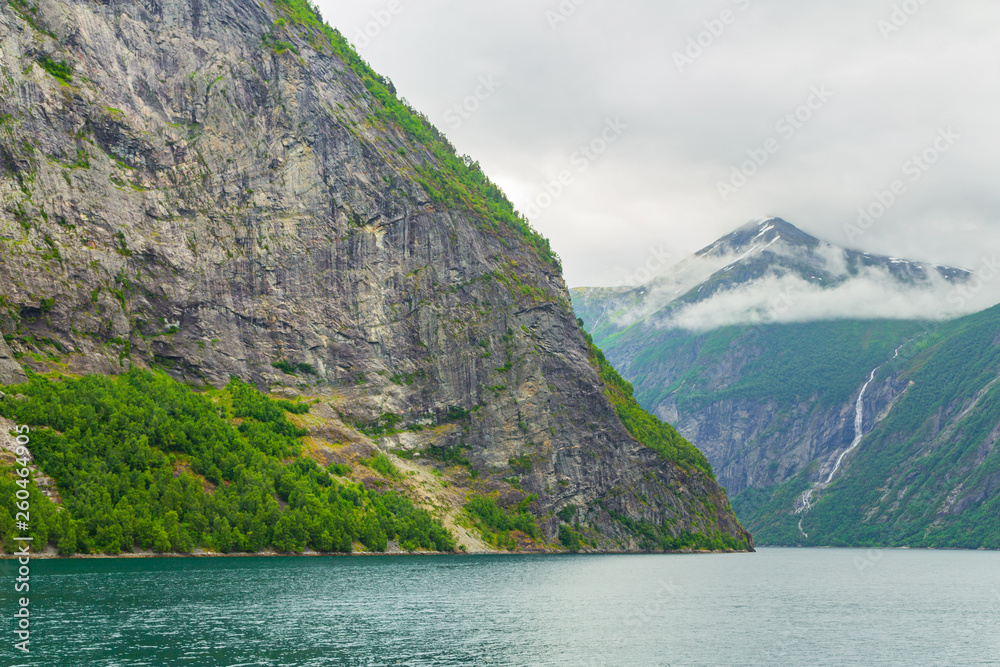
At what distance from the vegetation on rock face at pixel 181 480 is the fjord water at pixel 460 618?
22.6 feet

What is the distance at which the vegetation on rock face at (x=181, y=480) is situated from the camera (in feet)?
Result: 354

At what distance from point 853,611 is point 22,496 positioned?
9776cm

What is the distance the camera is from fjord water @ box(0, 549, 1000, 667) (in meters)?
57.0

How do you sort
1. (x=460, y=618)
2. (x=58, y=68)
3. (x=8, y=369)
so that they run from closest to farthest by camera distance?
(x=460, y=618)
(x=8, y=369)
(x=58, y=68)

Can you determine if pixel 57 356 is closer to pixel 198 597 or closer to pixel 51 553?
pixel 51 553

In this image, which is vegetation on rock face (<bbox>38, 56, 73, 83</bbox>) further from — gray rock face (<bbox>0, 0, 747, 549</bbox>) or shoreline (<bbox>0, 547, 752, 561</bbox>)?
shoreline (<bbox>0, 547, 752, 561</bbox>)

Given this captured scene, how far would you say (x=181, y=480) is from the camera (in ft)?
402

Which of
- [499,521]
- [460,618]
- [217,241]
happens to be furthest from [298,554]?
[217,241]

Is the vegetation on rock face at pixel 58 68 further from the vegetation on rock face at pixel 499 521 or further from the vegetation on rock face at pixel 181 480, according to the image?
the vegetation on rock face at pixel 499 521

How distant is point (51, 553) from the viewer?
10106cm

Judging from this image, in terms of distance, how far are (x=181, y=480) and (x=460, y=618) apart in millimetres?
65060

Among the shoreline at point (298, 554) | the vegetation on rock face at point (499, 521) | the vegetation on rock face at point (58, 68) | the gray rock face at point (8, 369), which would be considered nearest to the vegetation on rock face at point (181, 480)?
the shoreline at point (298, 554)

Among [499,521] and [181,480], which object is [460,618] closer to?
[181,480]

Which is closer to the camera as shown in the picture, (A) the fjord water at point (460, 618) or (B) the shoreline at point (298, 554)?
(A) the fjord water at point (460, 618)
